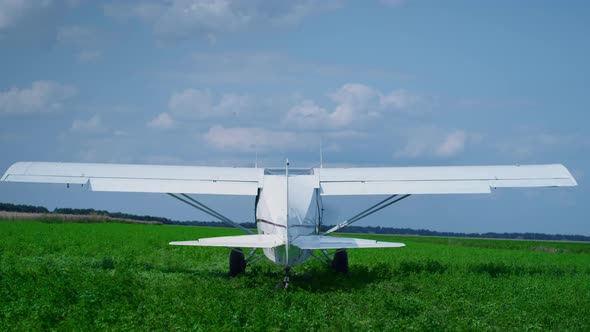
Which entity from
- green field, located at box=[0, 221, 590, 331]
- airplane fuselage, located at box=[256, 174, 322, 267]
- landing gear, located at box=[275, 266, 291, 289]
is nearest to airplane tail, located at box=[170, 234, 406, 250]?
airplane fuselage, located at box=[256, 174, 322, 267]

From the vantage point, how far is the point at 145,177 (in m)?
17.1

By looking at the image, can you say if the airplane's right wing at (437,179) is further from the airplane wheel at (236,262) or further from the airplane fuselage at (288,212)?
the airplane wheel at (236,262)

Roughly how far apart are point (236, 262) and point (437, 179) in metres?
5.17

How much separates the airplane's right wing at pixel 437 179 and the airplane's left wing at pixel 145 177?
1.92 metres

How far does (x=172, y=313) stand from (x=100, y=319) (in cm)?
104

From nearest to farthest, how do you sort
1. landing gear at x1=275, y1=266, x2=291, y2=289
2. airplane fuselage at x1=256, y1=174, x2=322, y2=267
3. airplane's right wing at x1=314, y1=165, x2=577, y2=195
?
airplane fuselage at x1=256, y1=174, x2=322, y2=267, landing gear at x1=275, y1=266, x2=291, y2=289, airplane's right wing at x1=314, y1=165, x2=577, y2=195

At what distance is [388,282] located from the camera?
15.7 m

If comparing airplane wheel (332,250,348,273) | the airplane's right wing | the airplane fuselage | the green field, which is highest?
the airplane's right wing

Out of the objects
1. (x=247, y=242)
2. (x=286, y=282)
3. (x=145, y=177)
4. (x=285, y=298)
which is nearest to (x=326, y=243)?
(x=286, y=282)

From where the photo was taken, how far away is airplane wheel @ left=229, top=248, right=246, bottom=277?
53.9 ft

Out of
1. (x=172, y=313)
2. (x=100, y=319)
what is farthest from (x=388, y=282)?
(x=100, y=319)

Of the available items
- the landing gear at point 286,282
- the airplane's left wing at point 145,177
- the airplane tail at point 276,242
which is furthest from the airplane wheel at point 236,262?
the airplane tail at point 276,242

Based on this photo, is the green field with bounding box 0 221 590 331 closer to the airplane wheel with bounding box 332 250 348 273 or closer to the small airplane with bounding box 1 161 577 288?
the airplane wheel with bounding box 332 250 348 273

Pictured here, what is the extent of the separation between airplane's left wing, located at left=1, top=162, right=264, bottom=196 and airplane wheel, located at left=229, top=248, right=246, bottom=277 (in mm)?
1342
